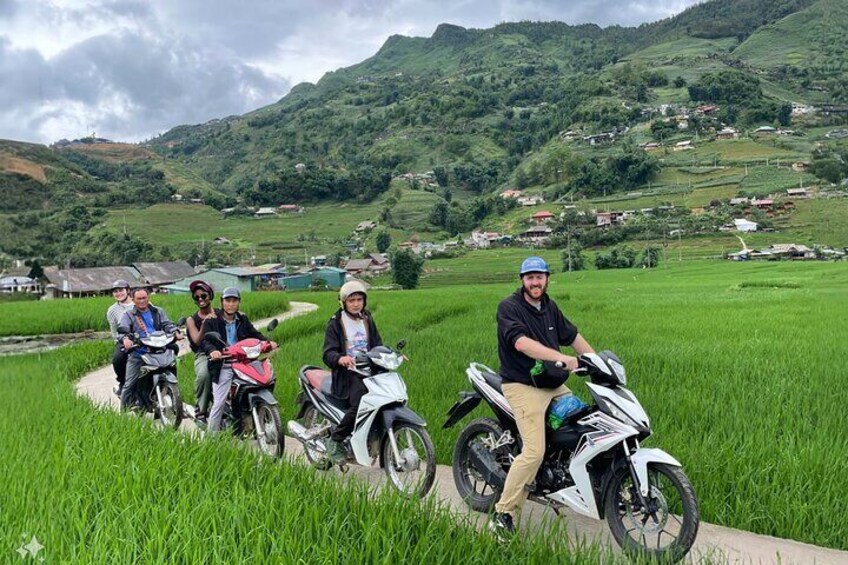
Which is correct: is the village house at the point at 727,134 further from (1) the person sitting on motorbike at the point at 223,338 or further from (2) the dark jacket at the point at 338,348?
(2) the dark jacket at the point at 338,348

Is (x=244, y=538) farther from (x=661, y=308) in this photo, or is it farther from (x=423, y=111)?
(x=423, y=111)

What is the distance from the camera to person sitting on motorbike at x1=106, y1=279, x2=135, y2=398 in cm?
706

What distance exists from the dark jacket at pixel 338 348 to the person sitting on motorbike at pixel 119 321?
3.48m

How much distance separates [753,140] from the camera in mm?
101438

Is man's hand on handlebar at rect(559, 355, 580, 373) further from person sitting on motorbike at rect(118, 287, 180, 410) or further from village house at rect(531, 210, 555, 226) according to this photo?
village house at rect(531, 210, 555, 226)

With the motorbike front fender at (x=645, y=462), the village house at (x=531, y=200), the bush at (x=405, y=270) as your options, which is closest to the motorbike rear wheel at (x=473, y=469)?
the motorbike front fender at (x=645, y=462)

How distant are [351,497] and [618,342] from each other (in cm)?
894

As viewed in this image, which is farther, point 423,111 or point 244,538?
point 423,111

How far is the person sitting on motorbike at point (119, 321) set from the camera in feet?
23.2

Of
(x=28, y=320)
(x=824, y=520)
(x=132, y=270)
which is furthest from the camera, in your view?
(x=132, y=270)

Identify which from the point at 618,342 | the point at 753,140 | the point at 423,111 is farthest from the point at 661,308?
the point at 423,111

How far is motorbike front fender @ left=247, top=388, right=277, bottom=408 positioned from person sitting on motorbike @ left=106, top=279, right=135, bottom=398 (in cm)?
229

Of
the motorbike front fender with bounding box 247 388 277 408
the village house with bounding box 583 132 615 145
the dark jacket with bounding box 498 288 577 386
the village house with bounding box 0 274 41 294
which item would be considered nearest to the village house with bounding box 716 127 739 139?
the village house with bounding box 583 132 615 145

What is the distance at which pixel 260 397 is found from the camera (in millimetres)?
5562
